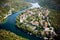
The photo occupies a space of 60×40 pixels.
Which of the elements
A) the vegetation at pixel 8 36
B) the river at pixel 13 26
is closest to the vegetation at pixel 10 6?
the river at pixel 13 26

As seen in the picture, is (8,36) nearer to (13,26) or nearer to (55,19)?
(13,26)

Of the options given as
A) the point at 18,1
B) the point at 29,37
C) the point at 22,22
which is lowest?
the point at 29,37

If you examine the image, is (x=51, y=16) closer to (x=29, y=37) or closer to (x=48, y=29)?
(x=48, y=29)

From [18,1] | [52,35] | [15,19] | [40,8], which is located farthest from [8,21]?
[52,35]

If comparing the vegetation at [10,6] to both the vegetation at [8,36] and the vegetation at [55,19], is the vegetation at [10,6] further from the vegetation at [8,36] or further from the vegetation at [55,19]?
the vegetation at [55,19]

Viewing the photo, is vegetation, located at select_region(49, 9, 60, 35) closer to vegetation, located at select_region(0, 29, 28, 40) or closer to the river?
the river

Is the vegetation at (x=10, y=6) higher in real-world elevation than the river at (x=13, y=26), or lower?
higher

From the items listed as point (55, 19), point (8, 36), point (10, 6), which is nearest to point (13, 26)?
point (8, 36)

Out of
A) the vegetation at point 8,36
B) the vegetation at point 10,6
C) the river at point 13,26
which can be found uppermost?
the vegetation at point 10,6
